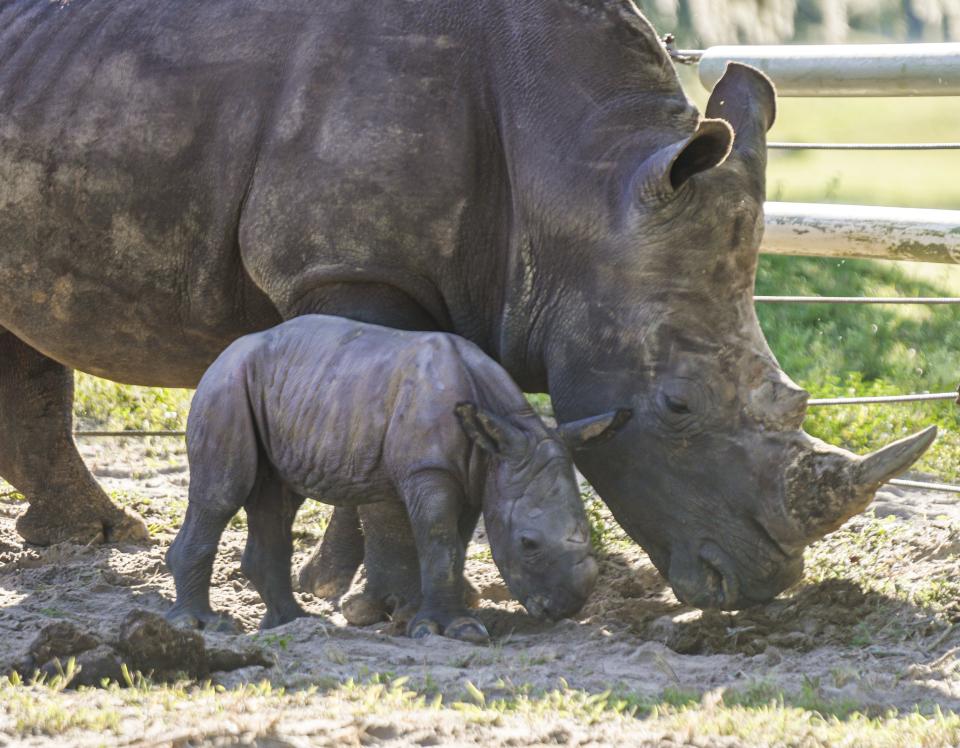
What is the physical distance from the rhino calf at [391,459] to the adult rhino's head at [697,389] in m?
0.23

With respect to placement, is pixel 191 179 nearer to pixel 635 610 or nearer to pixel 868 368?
pixel 635 610

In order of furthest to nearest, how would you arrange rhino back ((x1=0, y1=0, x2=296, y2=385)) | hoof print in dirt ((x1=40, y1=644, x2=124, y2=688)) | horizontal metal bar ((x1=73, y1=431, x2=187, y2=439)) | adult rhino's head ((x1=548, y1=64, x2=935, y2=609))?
horizontal metal bar ((x1=73, y1=431, x2=187, y2=439)), rhino back ((x1=0, y1=0, x2=296, y2=385)), adult rhino's head ((x1=548, y1=64, x2=935, y2=609)), hoof print in dirt ((x1=40, y1=644, x2=124, y2=688))

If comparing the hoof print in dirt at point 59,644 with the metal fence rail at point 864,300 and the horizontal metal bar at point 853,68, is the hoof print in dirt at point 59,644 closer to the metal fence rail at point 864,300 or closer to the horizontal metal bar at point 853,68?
the metal fence rail at point 864,300

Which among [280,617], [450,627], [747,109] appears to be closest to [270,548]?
[280,617]

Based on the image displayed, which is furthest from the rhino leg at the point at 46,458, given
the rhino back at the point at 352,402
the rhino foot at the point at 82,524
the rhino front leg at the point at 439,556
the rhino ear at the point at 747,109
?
the rhino ear at the point at 747,109

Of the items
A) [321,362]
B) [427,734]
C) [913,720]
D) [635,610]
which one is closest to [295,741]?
[427,734]

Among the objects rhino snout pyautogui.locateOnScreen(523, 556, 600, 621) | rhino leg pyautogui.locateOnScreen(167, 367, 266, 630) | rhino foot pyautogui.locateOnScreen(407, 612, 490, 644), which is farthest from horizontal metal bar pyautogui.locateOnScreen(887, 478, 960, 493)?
rhino leg pyautogui.locateOnScreen(167, 367, 266, 630)

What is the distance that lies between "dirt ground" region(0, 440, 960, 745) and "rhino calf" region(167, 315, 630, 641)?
194mm

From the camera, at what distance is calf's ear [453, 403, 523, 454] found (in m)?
4.73

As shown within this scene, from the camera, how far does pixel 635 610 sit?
5383mm

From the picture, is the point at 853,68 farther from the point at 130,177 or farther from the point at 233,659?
the point at 233,659

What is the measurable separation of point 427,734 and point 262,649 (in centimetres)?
89

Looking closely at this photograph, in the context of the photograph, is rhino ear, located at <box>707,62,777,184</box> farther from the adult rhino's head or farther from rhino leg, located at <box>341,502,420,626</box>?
rhino leg, located at <box>341,502,420,626</box>

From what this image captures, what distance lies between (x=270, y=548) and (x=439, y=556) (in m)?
0.64
